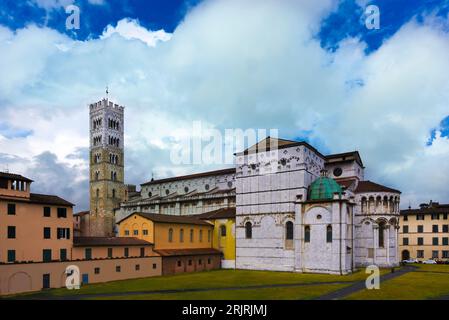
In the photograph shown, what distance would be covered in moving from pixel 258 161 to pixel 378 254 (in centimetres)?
2451

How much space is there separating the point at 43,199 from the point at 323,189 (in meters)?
36.5

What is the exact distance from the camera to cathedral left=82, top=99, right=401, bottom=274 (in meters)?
53.8

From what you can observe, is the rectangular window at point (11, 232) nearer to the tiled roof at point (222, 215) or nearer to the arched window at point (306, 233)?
the tiled roof at point (222, 215)

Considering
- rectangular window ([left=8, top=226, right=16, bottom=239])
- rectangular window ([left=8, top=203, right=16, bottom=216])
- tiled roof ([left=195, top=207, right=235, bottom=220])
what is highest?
rectangular window ([left=8, top=203, right=16, bottom=216])

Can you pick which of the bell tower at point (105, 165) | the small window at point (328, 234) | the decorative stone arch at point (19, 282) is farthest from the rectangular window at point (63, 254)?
the bell tower at point (105, 165)

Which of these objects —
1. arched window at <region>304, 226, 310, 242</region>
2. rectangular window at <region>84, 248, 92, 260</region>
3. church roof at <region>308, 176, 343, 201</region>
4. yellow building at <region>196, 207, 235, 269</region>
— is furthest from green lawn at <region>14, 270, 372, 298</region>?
yellow building at <region>196, 207, 235, 269</region>

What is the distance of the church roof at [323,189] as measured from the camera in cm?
5475

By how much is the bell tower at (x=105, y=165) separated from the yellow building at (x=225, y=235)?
43793 millimetres

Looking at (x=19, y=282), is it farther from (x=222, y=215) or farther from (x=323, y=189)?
(x=323, y=189)

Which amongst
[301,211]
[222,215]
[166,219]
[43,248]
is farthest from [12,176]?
[301,211]

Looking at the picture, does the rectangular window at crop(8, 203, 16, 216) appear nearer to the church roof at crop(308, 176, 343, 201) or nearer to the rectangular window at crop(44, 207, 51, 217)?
the rectangular window at crop(44, 207, 51, 217)

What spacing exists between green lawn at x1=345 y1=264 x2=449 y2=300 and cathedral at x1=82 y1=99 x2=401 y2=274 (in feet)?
31.8

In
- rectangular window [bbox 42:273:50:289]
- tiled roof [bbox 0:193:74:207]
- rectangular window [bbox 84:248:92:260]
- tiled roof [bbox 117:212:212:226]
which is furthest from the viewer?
tiled roof [bbox 117:212:212:226]
